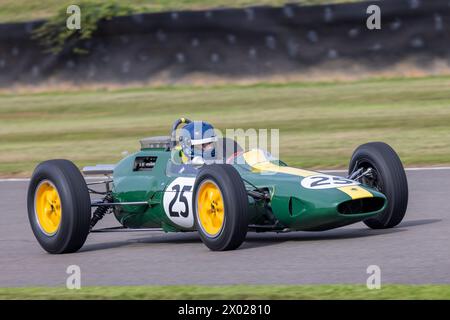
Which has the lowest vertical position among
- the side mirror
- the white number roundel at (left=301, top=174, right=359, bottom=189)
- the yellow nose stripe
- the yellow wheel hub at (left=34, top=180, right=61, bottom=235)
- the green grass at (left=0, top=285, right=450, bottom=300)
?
the green grass at (left=0, top=285, right=450, bottom=300)

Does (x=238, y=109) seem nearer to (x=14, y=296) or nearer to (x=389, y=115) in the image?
(x=389, y=115)

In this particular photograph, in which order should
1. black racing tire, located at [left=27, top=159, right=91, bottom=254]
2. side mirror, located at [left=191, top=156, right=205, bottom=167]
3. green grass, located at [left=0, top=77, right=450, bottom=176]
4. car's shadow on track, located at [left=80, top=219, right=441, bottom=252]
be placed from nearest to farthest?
1. black racing tire, located at [left=27, top=159, right=91, bottom=254]
2. car's shadow on track, located at [left=80, top=219, right=441, bottom=252]
3. side mirror, located at [left=191, top=156, right=205, bottom=167]
4. green grass, located at [left=0, top=77, right=450, bottom=176]

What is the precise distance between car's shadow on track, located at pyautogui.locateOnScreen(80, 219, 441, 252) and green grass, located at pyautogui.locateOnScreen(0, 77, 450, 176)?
17.6 ft

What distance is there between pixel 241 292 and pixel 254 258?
4.61ft

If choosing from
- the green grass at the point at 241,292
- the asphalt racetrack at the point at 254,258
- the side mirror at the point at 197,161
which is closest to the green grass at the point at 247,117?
the asphalt racetrack at the point at 254,258

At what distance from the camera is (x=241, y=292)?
7086 millimetres

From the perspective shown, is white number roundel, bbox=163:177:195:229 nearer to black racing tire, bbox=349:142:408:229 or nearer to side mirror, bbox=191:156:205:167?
side mirror, bbox=191:156:205:167

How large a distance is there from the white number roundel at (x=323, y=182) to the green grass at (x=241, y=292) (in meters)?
1.76

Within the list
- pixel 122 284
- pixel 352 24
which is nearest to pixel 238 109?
pixel 352 24

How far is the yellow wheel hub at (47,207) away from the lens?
973cm

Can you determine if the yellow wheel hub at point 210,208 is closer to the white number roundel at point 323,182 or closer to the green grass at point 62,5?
the white number roundel at point 323,182

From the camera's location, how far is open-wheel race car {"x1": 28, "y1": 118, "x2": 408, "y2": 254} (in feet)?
28.8

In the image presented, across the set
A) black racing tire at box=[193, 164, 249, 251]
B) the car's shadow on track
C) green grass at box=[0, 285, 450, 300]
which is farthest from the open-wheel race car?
green grass at box=[0, 285, 450, 300]

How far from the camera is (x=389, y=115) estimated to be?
62.9ft
